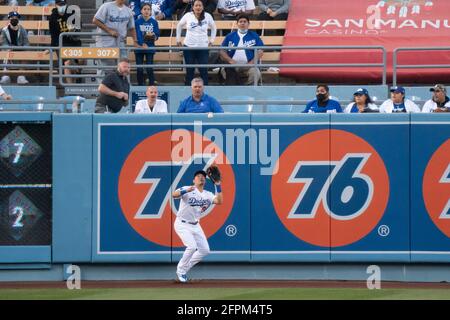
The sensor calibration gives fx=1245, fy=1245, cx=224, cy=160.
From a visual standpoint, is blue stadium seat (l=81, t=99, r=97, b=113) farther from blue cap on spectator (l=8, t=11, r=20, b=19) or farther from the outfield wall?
blue cap on spectator (l=8, t=11, r=20, b=19)

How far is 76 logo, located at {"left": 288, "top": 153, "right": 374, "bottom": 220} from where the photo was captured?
19.2 meters

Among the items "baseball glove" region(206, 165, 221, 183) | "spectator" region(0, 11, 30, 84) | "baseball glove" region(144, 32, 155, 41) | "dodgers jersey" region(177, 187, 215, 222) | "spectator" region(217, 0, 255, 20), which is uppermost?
"spectator" region(217, 0, 255, 20)

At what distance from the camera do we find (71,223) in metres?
19.2

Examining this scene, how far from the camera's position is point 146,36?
926 inches

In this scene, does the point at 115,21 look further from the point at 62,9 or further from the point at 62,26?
the point at 62,9

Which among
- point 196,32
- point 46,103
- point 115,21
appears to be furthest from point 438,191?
point 115,21

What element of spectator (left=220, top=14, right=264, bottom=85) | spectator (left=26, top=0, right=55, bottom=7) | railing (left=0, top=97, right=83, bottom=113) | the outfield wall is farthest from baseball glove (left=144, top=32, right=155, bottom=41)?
the outfield wall

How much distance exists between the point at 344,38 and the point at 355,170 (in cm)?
622

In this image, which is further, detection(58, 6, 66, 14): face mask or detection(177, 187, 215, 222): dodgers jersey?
detection(58, 6, 66, 14): face mask

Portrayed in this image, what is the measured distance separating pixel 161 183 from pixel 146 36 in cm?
505

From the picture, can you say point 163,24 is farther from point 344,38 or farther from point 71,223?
point 71,223

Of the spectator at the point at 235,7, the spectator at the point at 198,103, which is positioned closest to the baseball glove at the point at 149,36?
the spectator at the point at 235,7

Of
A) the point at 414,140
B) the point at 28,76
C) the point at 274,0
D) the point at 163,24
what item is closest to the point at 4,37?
the point at 28,76

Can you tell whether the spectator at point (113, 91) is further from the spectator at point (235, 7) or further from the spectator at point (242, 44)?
the spectator at point (235, 7)
